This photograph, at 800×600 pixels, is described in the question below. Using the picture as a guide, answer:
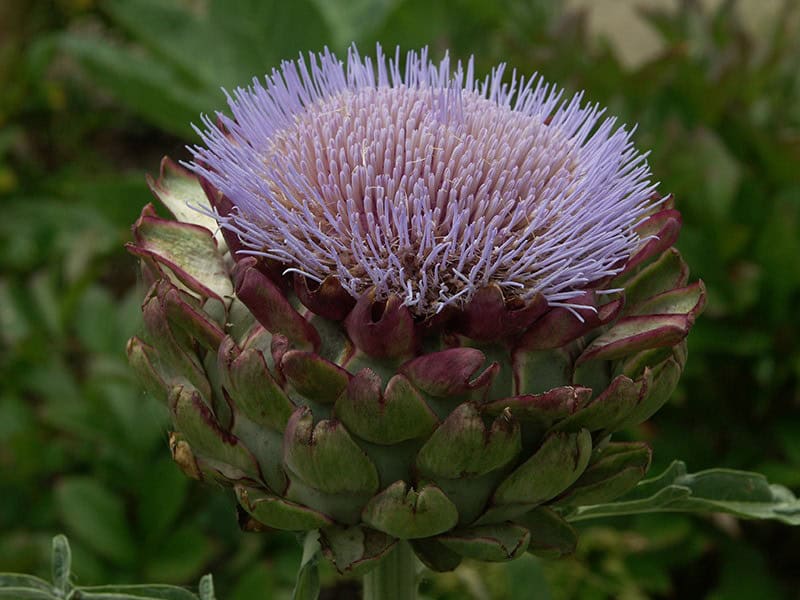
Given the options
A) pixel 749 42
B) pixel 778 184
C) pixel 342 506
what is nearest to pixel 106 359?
pixel 342 506

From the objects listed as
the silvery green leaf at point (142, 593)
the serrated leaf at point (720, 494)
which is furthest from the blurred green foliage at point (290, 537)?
the silvery green leaf at point (142, 593)

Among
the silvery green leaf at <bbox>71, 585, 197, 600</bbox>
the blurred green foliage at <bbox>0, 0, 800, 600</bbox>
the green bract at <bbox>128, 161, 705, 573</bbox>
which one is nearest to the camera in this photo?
the green bract at <bbox>128, 161, 705, 573</bbox>

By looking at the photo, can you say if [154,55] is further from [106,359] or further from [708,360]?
[708,360]

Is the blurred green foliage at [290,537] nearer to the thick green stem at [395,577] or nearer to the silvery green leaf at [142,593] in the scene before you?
the thick green stem at [395,577]

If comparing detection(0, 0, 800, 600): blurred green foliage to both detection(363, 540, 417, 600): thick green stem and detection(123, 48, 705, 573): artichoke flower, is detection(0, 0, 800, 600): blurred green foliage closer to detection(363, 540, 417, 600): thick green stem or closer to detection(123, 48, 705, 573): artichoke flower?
detection(363, 540, 417, 600): thick green stem

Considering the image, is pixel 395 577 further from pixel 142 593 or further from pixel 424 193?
pixel 424 193

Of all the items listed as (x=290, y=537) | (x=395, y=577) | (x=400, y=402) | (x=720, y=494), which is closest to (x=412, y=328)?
(x=400, y=402)

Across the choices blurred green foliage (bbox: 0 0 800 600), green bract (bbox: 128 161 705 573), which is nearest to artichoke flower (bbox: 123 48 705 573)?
green bract (bbox: 128 161 705 573)
